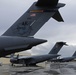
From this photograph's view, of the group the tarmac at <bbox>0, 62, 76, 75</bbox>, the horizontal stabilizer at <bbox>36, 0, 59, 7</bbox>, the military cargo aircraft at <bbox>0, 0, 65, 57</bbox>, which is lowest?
the tarmac at <bbox>0, 62, 76, 75</bbox>

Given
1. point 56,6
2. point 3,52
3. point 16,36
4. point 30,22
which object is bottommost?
point 3,52

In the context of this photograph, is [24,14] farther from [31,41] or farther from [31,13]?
[31,41]

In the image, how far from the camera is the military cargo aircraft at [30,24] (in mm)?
10125

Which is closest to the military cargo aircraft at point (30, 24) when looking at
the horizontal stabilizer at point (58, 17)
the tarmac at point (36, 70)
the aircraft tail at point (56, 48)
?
the horizontal stabilizer at point (58, 17)

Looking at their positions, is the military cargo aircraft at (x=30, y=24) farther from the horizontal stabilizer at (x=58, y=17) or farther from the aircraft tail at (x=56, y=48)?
the aircraft tail at (x=56, y=48)

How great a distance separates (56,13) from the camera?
10.7 m

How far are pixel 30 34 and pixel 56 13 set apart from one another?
5.21ft

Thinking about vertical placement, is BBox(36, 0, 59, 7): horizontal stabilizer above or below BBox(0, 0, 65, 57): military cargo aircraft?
above

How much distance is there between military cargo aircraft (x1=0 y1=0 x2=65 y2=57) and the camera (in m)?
10.1

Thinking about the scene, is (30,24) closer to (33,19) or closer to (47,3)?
(33,19)

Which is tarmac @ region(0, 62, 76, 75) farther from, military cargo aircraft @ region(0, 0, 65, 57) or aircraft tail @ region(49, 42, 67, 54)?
military cargo aircraft @ region(0, 0, 65, 57)

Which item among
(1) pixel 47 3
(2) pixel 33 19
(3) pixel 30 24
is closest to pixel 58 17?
(1) pixel 47 3

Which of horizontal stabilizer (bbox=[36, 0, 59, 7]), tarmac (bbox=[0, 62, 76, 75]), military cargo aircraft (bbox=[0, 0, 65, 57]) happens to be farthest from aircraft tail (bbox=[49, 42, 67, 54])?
horizontal stabilizer (bbox=[36, 0, 59, 7])

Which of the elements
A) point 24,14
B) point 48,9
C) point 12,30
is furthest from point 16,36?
point 48,9
